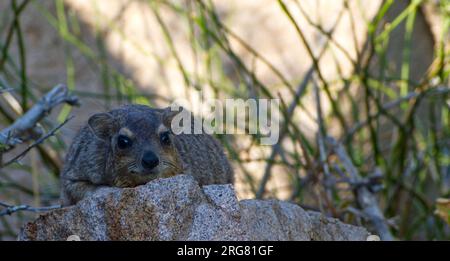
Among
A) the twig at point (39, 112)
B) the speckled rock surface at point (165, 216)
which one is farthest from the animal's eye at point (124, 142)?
the twig at point (39, 112)

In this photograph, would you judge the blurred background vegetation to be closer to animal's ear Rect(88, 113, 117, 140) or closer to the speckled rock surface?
animal's ear Rect(88, 113, 117, 140)

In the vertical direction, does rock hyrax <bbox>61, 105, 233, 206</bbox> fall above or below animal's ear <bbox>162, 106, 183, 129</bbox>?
below

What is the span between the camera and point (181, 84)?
7.77 metres

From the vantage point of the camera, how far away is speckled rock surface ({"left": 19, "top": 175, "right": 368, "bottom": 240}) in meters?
2.99

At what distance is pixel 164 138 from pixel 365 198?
172cm

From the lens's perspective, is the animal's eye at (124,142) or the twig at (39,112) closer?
the animal's eye at (124,142)

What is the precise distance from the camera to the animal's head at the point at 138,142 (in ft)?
11.7

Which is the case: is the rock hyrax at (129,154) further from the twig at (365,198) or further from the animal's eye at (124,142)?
the twig at (365,198)

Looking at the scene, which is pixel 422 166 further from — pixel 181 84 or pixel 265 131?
pixel 181 84

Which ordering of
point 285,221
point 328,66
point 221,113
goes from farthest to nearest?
point 328,66, point 221,113, point 285,221

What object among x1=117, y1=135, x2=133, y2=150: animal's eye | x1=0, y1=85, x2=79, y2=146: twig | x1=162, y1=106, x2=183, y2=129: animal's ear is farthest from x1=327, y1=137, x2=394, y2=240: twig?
x1=117, y1=135, x2=133, y2=150: animal's eye

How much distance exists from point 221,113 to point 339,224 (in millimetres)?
2504

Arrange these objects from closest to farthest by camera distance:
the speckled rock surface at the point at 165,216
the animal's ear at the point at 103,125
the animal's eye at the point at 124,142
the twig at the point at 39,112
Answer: the speckled rock surface at the point at 165,216
the animal's eye at the point at 124,142
the animal's ear at the point at 103,125
the twig at the point at 39,112

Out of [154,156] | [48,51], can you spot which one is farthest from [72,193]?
[48,51]
